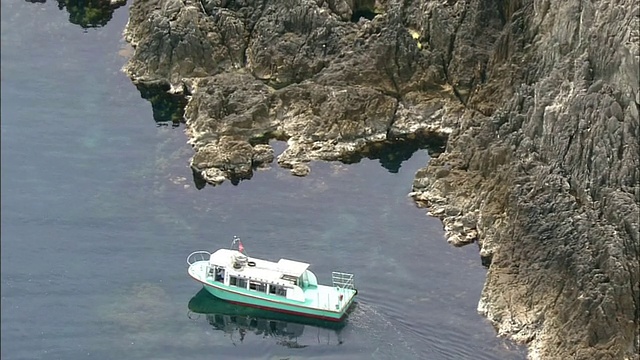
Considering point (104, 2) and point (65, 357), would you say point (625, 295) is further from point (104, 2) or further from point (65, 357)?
point (104, 2)

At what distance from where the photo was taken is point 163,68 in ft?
314

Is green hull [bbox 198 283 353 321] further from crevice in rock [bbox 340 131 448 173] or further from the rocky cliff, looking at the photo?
crevice in rock [bbox 340 131 448 173]

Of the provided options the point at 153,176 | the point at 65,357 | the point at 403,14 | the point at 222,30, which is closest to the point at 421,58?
the point at 403,14

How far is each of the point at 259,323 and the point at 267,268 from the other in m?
3.72

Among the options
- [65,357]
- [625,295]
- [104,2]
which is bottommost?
[65,357]

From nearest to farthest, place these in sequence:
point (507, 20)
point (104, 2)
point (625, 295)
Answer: point (625, 295) → point (507, 20) → point (104, 2)

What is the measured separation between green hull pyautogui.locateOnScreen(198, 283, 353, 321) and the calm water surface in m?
0.95

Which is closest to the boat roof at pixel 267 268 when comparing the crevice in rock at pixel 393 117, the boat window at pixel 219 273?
the boat window at pixel 219 273

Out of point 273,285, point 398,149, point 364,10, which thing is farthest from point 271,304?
point 364,10

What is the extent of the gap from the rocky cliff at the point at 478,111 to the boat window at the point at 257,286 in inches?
483

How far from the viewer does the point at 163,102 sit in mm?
94125

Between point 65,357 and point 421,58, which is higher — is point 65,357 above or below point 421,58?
below

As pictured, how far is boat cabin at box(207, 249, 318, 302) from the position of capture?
75000mm

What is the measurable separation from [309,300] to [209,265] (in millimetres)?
7127
